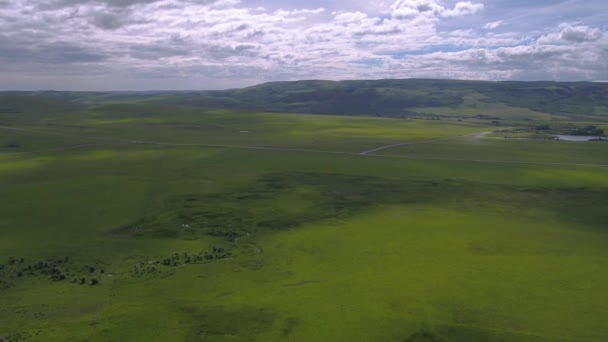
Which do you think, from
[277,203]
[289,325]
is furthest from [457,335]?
[277,203]

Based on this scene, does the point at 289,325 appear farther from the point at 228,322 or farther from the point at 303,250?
the point at 303,250

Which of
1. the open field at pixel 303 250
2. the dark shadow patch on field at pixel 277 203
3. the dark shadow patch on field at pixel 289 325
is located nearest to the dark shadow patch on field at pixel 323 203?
the dark shadow patch on field at pixel 277 203

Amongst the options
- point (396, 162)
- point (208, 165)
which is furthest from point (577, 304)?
point (208, 165)

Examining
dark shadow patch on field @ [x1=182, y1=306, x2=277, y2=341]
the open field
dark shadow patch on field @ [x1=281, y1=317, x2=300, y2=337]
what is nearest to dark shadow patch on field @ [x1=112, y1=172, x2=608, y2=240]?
the open field

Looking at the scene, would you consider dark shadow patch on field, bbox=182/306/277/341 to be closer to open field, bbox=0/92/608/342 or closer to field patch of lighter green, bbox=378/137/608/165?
open field, bbox=0/92/608/342

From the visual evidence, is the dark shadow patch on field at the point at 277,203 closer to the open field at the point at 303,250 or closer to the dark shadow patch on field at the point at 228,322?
the open field at the point at 303,250
